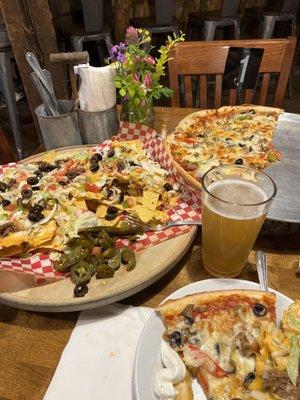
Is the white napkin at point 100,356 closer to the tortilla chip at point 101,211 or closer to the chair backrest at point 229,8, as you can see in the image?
the tortilla chip at point 101,211

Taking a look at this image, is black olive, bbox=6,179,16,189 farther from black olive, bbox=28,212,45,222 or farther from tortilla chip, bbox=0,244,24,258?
tortilla chip, bbox=0,244,24,258

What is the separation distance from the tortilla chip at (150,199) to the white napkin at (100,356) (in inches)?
17.0

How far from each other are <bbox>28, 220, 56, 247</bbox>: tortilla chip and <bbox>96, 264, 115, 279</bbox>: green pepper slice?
26 centimetres

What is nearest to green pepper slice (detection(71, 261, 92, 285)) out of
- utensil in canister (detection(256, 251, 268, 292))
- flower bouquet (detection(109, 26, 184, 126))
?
utensil in canister (detection(256, 251, 268, 292))

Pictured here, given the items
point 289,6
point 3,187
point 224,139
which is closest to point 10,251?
point 3,187

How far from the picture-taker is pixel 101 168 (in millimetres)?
1578

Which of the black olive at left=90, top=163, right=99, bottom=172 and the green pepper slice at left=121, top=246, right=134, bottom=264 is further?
the black olive at left=90, top=163, right=99, bottom=172

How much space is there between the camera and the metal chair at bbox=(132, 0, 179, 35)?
457 cm

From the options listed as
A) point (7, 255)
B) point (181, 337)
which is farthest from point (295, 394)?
point (7, 255)

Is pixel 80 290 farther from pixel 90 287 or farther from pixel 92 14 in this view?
pixel 92 14

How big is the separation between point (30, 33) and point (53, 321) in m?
2.41

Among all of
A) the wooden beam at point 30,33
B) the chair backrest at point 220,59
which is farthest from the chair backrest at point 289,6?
the wooden beam at point 30,33

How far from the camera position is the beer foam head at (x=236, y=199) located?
1040 millimetres

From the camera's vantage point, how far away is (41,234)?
1.28 meters
